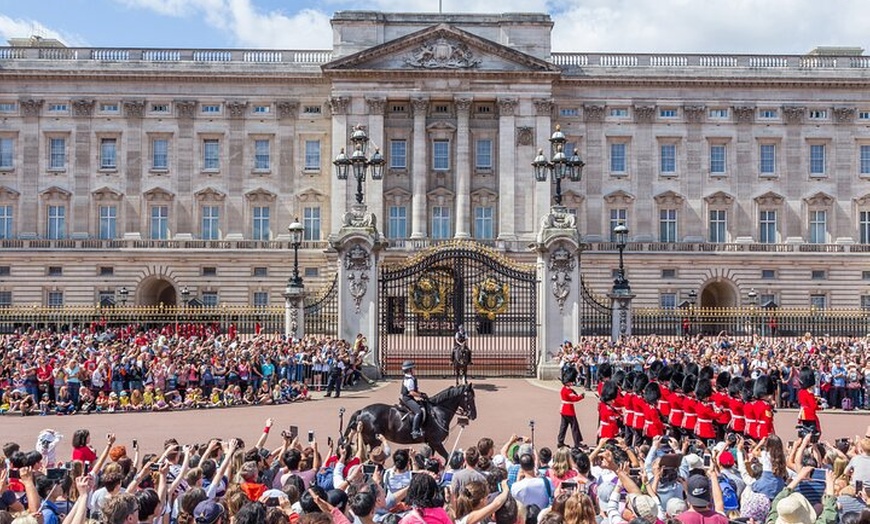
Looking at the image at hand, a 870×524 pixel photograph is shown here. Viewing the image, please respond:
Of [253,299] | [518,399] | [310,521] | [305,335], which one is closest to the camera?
[310,521]

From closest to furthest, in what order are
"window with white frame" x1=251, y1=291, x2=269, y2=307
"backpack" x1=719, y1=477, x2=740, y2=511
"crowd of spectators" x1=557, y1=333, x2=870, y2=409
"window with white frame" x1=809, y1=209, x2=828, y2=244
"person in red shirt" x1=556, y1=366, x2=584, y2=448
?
"backpack" x1=719, y1=477, x2=740, y2=511
"person in red shirt" x1=556, y1=366, x2=584, y2=448
"crowd of spectators" x1=557, y1=333, x2=870, y2=409
"window with white frame" x1=251, y1=291, x2=269, y2=307
"window with white frame" x1=809, y1=209, x2=828, y2=244

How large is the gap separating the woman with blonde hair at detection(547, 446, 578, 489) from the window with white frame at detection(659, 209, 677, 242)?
46218 millimetres

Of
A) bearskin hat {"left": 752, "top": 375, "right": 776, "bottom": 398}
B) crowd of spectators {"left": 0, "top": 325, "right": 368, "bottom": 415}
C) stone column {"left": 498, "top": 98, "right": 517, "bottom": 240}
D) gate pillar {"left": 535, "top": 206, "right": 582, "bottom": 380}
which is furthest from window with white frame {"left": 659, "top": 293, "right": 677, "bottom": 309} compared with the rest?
bearskin hat {"left": 752, "top": 375, "right": 776, "bottom": 398}

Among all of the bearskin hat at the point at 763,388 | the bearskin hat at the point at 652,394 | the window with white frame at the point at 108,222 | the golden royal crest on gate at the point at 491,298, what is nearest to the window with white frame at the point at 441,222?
the window with white frame at the point at 108,222

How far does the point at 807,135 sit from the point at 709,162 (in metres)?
6.42

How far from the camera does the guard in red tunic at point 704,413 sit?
15078 mm

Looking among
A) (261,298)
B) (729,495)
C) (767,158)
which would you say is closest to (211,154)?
(261,298)

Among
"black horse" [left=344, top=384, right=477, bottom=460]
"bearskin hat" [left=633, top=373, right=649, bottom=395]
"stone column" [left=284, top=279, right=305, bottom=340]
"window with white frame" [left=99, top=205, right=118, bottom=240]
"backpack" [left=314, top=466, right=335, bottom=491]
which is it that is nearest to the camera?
"backpack" [left=314, top=466, right=335, bottom=491]

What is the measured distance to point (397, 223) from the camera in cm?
5247

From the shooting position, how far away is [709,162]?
176ft

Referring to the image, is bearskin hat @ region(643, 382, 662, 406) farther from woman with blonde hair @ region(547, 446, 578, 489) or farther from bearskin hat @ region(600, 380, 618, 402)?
woman with blonde hair @ region(547, 446, 578, 489)

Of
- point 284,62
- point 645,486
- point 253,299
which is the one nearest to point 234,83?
point 284,62

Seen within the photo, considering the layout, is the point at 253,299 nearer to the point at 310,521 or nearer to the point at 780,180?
the point at 780,180

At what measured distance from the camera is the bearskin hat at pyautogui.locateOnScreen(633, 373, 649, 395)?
1575 cm
